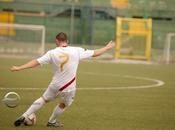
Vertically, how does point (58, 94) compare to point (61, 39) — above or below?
below

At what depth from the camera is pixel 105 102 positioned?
1400 cm

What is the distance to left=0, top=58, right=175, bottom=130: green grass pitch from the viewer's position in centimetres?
1090

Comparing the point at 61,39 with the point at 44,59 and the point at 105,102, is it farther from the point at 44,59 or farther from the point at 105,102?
the point at 105,102

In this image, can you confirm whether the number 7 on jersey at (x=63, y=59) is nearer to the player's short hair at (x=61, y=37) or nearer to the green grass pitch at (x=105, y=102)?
the player's short hair at (x=61, y=37)

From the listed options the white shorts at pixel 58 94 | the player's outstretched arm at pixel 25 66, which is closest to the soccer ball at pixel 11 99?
the white shorts at pixel 58 94

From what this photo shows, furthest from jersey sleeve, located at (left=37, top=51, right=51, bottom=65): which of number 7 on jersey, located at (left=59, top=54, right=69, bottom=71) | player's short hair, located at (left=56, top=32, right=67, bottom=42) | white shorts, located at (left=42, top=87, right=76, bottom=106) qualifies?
white shorts, located at (left=42, top=87, right=76, bottom=106)

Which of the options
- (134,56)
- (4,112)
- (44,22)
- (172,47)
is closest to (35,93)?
(4,112)

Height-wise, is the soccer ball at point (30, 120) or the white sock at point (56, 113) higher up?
the white sock at point (56, 113)

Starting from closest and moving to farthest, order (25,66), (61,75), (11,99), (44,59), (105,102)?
(25,66)
(44,59)
(61,75)
(11,99)
(105,102)

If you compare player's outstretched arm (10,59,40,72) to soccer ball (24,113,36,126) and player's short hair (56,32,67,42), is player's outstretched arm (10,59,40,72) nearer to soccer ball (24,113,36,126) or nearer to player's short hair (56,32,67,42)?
player's short hair (56,32,67,42)

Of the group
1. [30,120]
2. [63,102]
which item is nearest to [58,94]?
[63,102]

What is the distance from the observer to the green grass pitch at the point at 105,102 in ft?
35.8

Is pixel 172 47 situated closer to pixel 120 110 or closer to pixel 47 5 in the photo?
pixel 47 5

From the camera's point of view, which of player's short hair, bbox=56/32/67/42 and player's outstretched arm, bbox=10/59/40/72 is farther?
player's short hair, bbox=56/32/67/42
